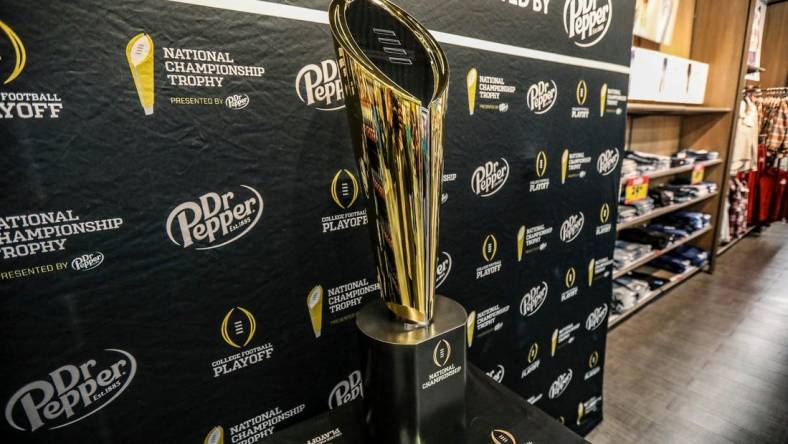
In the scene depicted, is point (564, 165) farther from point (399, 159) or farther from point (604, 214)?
point (399, 159)

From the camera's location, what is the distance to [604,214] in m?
1.57

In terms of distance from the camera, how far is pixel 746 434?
5.52 feet

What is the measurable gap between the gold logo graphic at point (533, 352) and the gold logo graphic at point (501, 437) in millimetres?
829

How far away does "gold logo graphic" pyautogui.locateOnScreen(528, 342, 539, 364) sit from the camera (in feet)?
4.57

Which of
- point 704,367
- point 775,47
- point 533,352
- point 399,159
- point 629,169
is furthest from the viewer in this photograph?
point 775,47

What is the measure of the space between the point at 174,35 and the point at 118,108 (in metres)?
0.14

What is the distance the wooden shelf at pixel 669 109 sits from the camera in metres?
2.22

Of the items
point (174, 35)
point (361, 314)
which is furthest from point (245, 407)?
point (174, 35)

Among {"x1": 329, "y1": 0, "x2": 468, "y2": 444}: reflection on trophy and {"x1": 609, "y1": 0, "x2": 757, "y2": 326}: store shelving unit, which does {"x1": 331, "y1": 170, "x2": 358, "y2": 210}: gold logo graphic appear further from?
{"x1": 609, "y1": 0, "x2": 757, "y2": 326}: store shelving unit

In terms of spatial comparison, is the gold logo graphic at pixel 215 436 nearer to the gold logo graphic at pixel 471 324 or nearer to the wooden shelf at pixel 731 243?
the gold logo graphic at pixel 471 324

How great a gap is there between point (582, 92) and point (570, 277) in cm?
72

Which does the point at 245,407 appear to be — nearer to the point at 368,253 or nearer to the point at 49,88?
the point at 368,253

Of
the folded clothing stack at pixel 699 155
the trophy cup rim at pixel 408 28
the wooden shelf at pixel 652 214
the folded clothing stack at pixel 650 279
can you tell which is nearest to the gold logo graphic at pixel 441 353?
the trophy cup rim at pixel 408 28

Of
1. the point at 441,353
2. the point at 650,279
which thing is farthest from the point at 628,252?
the point at 441,353
